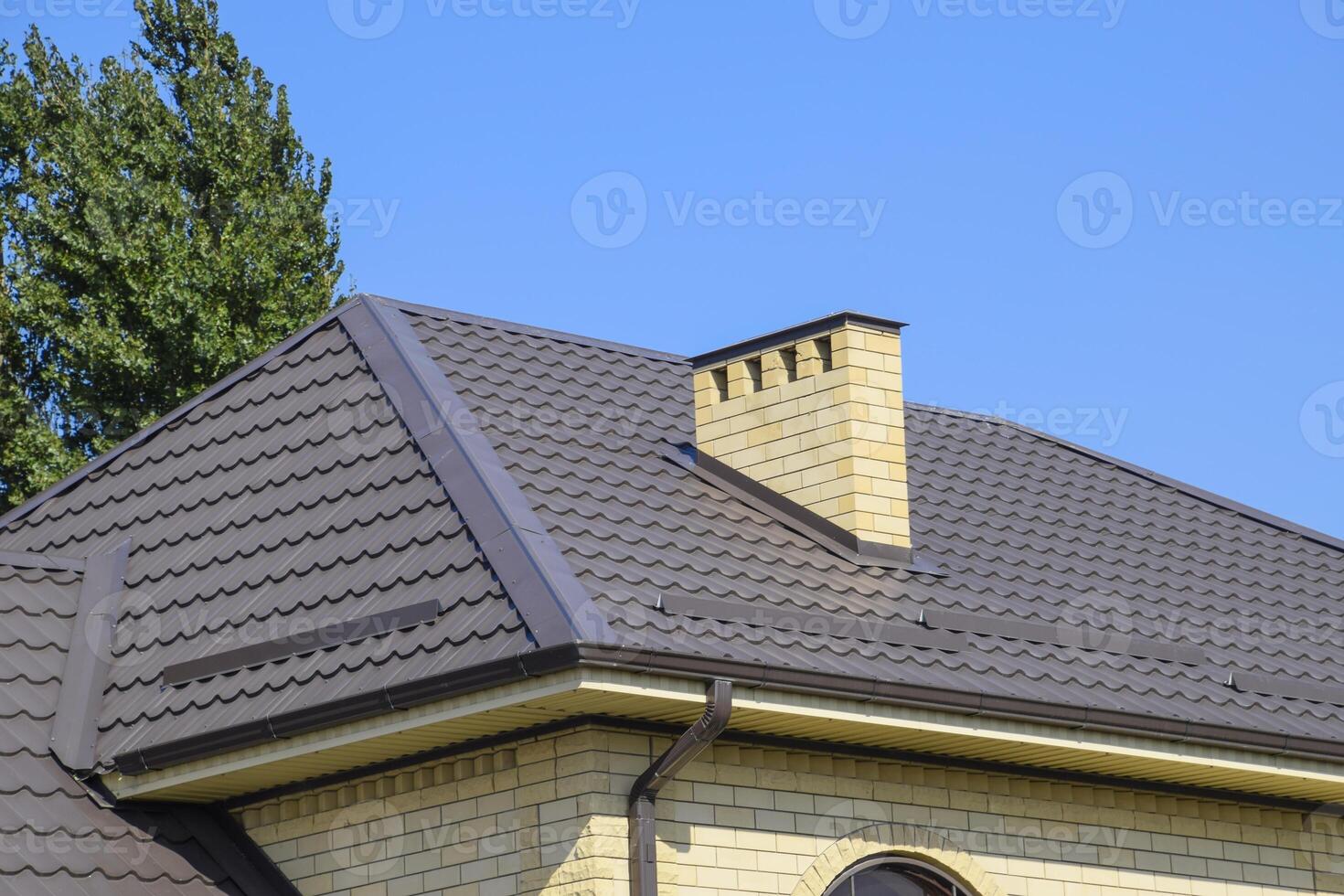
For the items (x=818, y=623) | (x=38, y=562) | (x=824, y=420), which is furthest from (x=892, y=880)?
(x=38, y=562)

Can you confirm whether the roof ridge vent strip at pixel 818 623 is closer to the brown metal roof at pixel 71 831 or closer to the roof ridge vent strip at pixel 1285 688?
the roof ridge vent strip at pixel 1285 688

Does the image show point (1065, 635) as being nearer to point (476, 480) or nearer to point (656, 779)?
point (656, 779)

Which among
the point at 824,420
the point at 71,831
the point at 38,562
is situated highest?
the point at 824,420

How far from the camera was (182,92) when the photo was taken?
28.0 metres

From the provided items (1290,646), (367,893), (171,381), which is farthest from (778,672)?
(171,381)

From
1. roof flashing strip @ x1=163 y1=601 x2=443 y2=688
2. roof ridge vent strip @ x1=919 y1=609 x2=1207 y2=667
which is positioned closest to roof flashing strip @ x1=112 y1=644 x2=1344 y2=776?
roof flashing strip @ x1=163 y1=601 x2=443 y2=688

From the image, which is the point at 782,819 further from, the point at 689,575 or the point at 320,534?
the point at 320,534

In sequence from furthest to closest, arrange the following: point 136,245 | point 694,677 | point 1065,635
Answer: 1. point 136,245
2. point 1065,635
3. point 694,677

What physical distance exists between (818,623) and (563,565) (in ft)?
5.42

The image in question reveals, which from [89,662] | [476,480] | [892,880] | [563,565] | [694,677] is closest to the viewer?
[694,677]

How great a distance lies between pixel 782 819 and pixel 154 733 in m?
3.75

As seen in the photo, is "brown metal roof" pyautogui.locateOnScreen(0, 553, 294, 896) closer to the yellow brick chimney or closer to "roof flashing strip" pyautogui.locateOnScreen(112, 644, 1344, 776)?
"roof flashing strip" pyautogui.locateOnScreen(112, 644, 1344, 776)

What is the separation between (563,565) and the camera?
1098 centimetres

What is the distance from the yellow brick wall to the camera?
1061 centimetres
